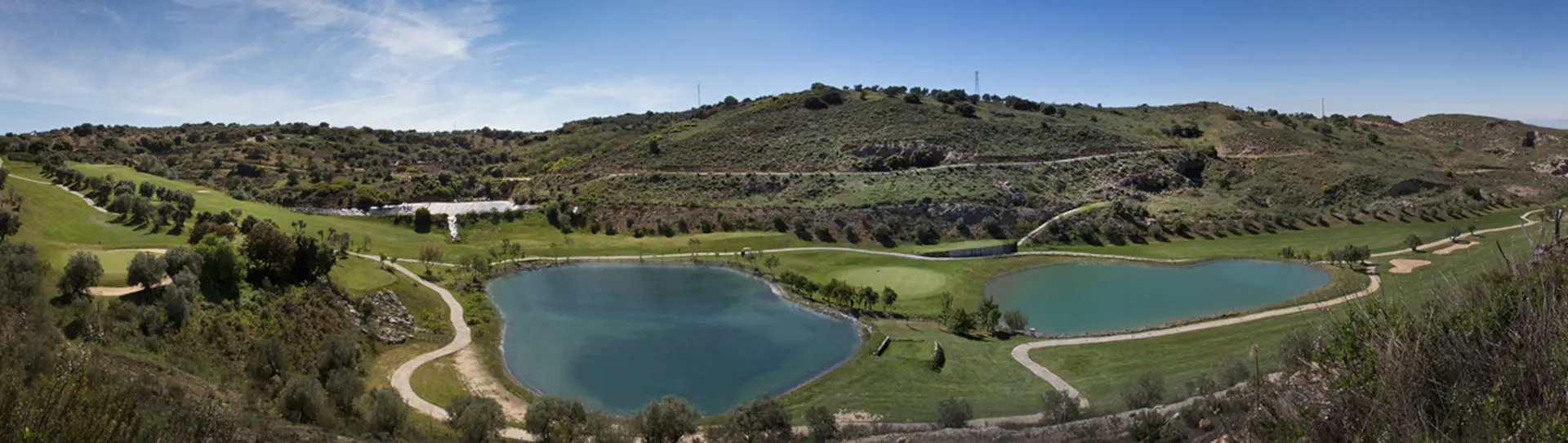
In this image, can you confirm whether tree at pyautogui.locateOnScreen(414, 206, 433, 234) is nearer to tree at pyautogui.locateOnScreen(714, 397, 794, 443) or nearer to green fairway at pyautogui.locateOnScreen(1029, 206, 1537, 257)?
tree at pyautogui.locateOnScreen(714, 397, 794, 443)

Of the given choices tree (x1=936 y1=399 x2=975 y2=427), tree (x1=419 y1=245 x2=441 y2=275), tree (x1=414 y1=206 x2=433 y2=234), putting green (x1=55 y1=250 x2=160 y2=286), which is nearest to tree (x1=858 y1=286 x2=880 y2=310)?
tree (x1=936 y1=399 x2=975 y2=427)

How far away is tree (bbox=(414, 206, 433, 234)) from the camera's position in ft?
208

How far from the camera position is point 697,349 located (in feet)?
114

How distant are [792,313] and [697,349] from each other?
28.6 feet

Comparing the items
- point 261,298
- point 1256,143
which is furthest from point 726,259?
point 1256,143

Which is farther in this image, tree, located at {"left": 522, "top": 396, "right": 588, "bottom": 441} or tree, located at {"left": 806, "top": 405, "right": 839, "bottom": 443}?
tree, located at {"left": 522, "top": 396, "right": 588, "bottom": 441}

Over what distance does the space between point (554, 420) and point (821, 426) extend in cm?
868

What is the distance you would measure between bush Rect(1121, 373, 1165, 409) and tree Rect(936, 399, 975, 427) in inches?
213

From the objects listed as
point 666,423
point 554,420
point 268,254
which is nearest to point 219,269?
point 268,254

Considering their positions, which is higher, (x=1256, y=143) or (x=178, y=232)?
(x=1256, y=143)

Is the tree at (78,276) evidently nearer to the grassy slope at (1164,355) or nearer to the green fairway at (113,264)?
the green fairway at (113,264)

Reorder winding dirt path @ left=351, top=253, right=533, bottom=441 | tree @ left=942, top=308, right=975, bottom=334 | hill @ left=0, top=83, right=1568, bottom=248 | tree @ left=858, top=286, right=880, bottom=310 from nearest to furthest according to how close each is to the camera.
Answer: winding dirt path @ left=351, top=253, right=533, bottom=441
tree @ left=942, top=308, right=975, bottom=334
tree @ left=858, top=286, right=880, bottom=310
hill @ left=0, top=83, right=1568, bottom=248

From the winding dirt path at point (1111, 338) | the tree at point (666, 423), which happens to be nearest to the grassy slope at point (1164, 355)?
the winding dirt path at point (1111, 338)

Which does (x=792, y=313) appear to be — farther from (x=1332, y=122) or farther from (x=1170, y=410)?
(x=1332, y=122)
